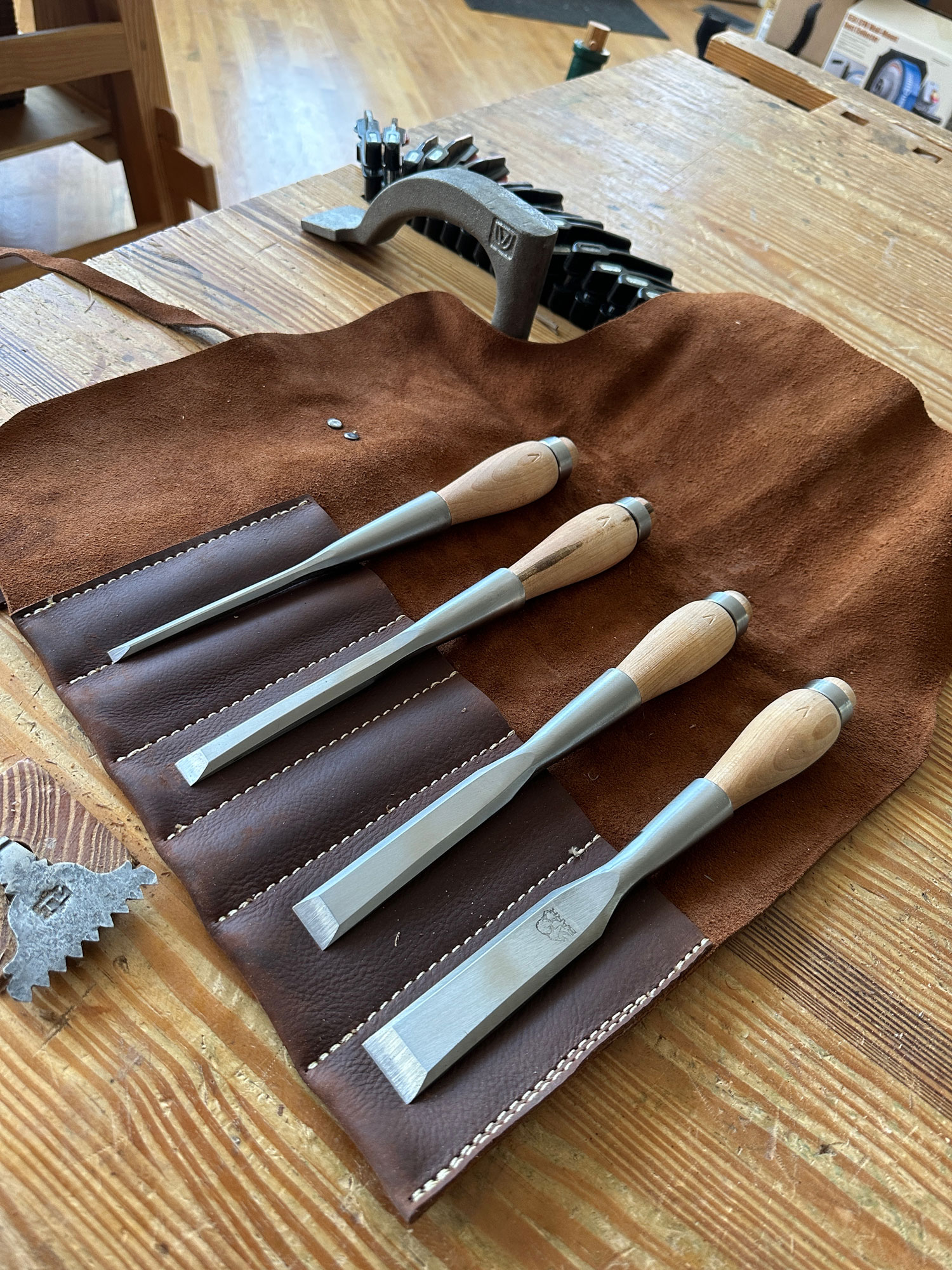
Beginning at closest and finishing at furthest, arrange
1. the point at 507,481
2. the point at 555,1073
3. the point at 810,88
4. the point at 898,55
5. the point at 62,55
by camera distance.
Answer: the point at 555,1073 < the point at 507,481 < the point at 62,55 < the point at 810,88 < the point at 898,55

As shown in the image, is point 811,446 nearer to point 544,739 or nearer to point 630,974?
point 544,739

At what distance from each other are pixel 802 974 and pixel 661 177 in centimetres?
150

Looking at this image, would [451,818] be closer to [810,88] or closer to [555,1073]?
[555,1073]

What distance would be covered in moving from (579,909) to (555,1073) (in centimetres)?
11

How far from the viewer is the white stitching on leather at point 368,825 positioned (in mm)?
654

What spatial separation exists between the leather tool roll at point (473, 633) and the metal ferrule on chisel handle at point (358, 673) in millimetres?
18

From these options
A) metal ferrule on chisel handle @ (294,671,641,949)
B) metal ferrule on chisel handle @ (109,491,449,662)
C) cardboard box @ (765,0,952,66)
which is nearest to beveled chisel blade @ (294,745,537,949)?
metal ferrule on chisel handle @ (294,671,641,949)

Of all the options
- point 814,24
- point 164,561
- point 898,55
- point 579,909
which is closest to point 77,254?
point 164,561

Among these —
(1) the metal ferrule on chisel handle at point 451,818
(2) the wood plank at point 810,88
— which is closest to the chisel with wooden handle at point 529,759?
(1) the metal ferrule on chisel handle at point 451,818

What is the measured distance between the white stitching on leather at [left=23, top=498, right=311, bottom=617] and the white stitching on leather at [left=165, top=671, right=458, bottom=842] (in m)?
0.17

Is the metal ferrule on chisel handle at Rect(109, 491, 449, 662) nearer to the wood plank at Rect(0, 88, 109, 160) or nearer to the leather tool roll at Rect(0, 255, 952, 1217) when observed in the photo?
the leather tool roll at Rect(0, 255, 952, 1217)

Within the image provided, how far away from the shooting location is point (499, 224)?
1078 millimetres

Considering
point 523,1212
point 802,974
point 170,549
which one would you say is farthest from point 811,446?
point 523,1212

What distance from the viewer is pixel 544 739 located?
2.46 ft
